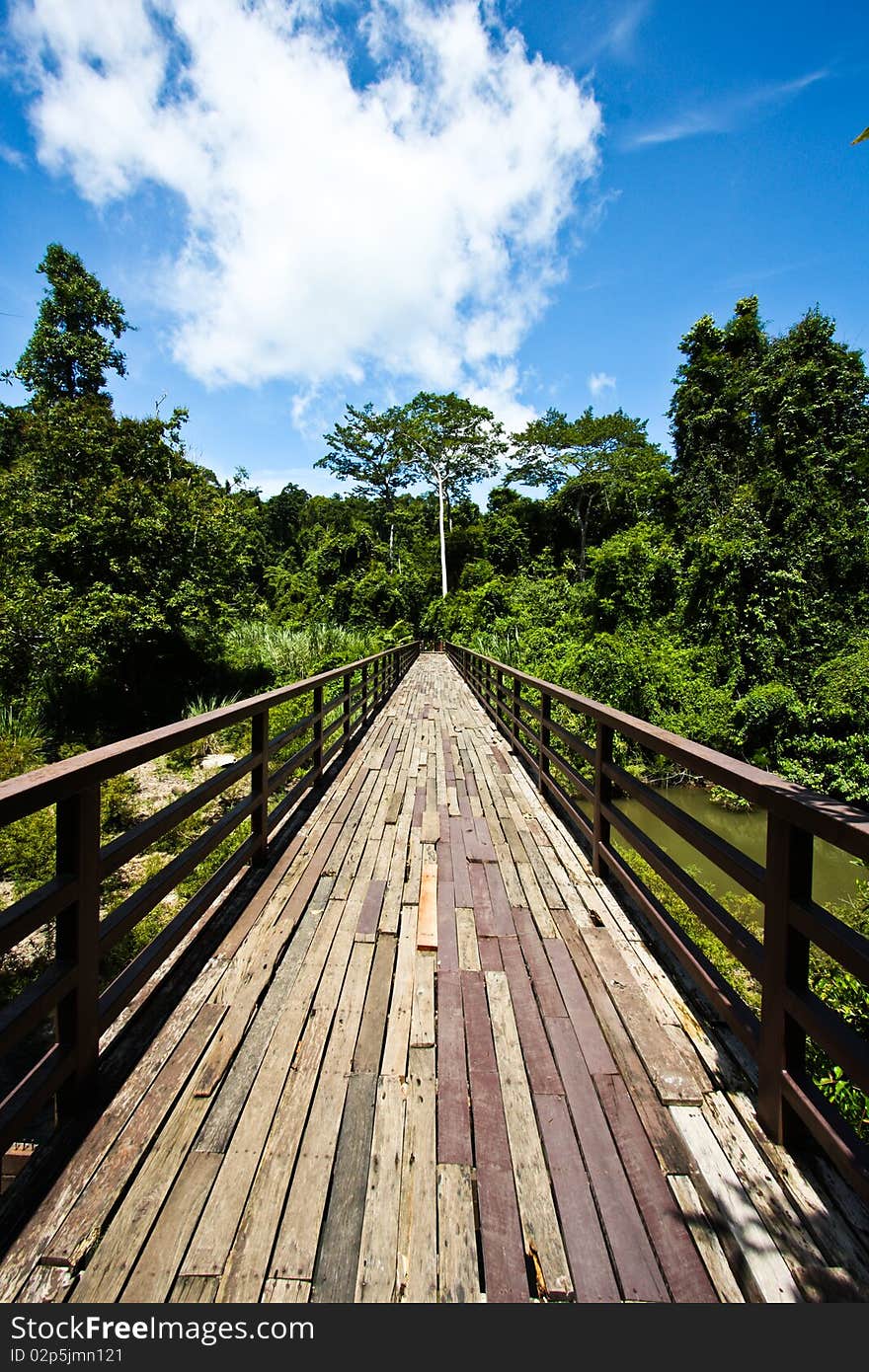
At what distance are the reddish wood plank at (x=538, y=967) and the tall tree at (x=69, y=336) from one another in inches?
1056

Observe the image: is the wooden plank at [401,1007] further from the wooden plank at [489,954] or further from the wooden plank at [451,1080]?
the wooden plank at [489,954]

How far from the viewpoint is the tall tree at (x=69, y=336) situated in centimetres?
2177

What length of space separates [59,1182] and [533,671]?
13.2m

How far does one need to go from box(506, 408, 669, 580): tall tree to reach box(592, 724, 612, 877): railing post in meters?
26.3

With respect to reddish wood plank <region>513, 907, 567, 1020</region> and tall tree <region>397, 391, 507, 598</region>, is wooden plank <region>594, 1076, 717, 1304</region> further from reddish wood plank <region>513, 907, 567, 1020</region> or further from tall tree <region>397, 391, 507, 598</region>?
tall tree <region>397, 391, 507, 598</region>

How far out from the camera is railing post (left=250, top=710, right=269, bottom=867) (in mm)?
2902

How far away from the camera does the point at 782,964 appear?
4.41 feet

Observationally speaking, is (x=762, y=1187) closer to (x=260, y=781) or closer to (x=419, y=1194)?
(x=419, y=1194)

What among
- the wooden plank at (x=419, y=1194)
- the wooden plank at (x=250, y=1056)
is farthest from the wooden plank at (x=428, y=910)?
the wooden plank at (x=419, y=1194)

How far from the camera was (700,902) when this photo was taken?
1741mm

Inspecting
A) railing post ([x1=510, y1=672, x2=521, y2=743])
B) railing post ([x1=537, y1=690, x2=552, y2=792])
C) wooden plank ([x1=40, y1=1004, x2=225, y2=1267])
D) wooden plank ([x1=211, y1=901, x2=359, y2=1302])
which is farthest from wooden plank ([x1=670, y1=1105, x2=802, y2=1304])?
railing post ([x1=510, y1=672, x2=521, y2=743])
